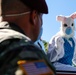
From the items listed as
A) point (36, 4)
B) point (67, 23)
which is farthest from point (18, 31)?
point (67, 23)

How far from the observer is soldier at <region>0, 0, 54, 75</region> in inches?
24.0

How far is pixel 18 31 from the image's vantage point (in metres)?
0.77

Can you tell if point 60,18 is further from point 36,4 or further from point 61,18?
point 36,4

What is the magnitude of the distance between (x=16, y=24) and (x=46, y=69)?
0.86 feet

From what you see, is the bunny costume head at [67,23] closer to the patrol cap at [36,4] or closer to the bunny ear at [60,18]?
the bunny ear at [60,18]

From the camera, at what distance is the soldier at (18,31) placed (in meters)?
0.61

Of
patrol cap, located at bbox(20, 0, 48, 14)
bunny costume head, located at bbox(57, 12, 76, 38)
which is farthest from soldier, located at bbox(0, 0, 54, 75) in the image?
bunny costume head, located at bbox(57, 12, 76, 38)

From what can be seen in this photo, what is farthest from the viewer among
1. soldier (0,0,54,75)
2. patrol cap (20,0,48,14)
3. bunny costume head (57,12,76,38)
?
bunny costume head (57,12,76,38)

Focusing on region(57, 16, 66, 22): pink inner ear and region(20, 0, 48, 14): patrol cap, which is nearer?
region(20, 0, 48, 14): patrol cap

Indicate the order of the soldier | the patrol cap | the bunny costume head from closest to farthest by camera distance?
the soldier < the patrol cap < the bunny costume head

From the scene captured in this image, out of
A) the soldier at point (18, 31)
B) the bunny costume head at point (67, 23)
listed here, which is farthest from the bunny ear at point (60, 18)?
the soldier at point (18, 31)

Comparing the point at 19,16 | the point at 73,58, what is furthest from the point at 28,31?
the point at 73,58

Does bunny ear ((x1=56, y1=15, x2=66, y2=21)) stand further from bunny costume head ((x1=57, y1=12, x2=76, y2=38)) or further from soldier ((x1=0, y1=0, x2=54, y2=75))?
soldier ((x1=0, y1=0, x2=54, y2=75))

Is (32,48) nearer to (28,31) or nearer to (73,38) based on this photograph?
(28,31)
